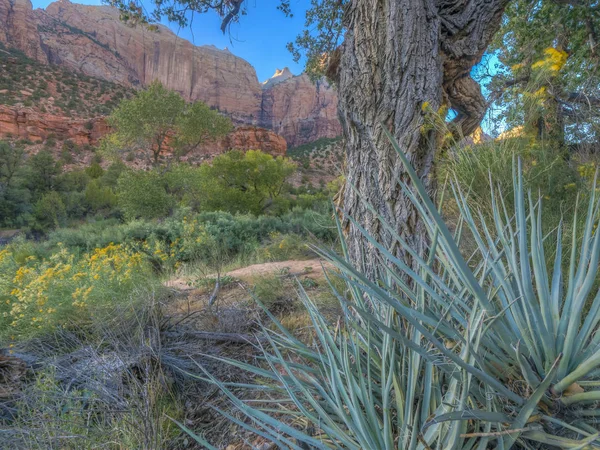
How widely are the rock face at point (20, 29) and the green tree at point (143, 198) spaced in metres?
51.3

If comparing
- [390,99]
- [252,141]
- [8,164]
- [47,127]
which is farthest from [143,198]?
[252,141]

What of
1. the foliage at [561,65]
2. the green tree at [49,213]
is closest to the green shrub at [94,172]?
the green tree at [49,213]

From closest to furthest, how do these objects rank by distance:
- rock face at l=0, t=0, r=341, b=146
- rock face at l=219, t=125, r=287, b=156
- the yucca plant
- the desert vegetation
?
the yucca plant
the desert vegetation
rock face at l=219, t=125, r=287, b=156
rock face at l=0, t=0, r=341, b=146

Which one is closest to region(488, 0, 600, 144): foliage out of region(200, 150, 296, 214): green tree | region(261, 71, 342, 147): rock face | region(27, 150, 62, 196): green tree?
region(200, 150, 296, 214): green tree

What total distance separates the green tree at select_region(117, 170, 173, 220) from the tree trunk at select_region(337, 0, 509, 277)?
1373cm

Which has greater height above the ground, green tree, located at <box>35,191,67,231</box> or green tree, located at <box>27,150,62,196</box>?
green tree, located at <box>27,150,62,196</box>

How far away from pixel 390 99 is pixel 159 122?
63.6 feet

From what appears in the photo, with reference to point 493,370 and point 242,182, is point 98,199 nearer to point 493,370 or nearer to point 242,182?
point 242,182

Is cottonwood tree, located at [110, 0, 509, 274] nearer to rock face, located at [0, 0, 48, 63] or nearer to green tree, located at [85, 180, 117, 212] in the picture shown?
green tree, located at [85, 180, 117, 212]

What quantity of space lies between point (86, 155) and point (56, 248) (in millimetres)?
29014

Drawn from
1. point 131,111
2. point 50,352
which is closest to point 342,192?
point 50,352

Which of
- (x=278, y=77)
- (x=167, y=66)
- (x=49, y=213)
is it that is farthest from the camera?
(x=278, y=77)

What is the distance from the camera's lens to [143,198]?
14.3 metres

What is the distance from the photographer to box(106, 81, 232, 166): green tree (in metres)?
17.6
